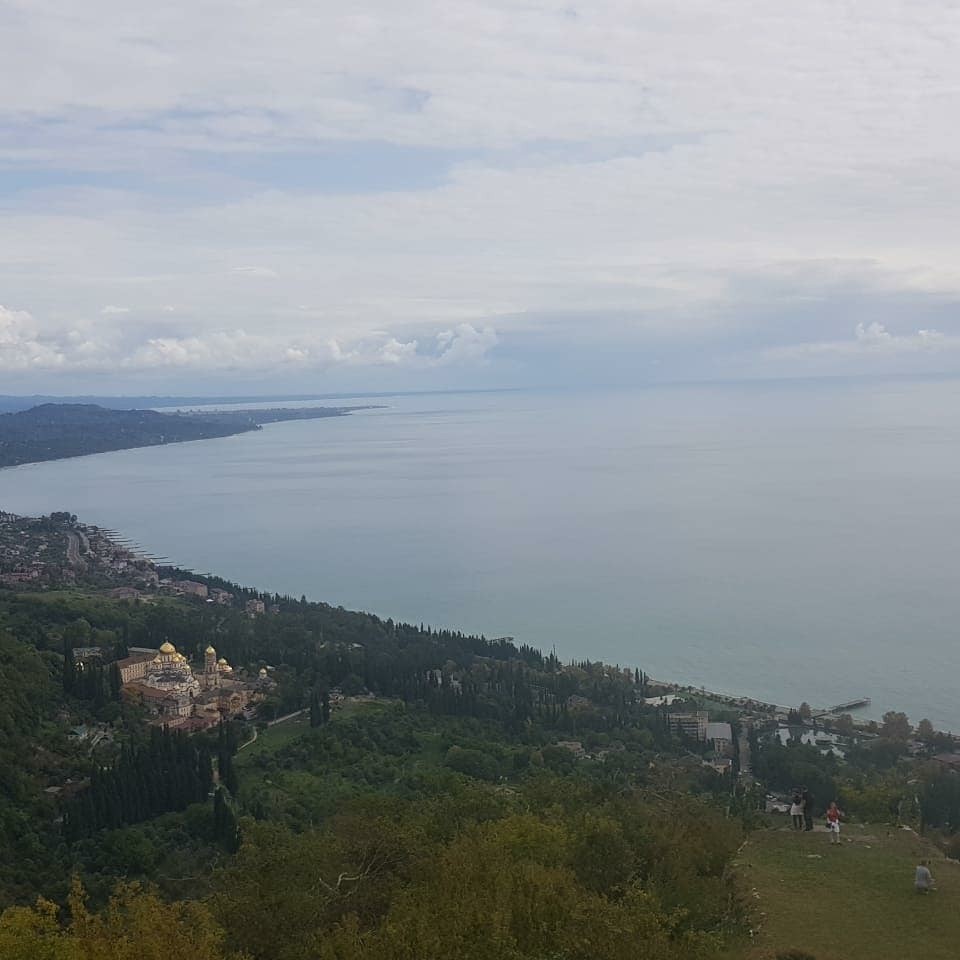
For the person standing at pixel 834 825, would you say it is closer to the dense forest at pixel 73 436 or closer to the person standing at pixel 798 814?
the person standing at pixel 798 814

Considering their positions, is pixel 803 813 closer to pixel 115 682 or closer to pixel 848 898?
pixel 848 898

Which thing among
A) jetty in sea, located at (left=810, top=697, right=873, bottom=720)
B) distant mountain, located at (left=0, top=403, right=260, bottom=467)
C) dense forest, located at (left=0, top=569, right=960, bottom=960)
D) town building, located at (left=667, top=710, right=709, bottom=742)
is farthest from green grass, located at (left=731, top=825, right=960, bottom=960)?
distant mountain, located at (left=0, top=403, right=260, bottom=467)

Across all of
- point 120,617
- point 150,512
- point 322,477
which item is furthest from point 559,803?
point 322,477

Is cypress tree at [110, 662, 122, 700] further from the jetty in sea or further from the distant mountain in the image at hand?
the distant mountain

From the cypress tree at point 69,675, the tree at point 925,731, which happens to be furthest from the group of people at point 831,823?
the cypress tree at point 69,675

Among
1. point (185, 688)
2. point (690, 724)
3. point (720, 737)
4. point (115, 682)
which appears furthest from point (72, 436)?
point (720, 737)
